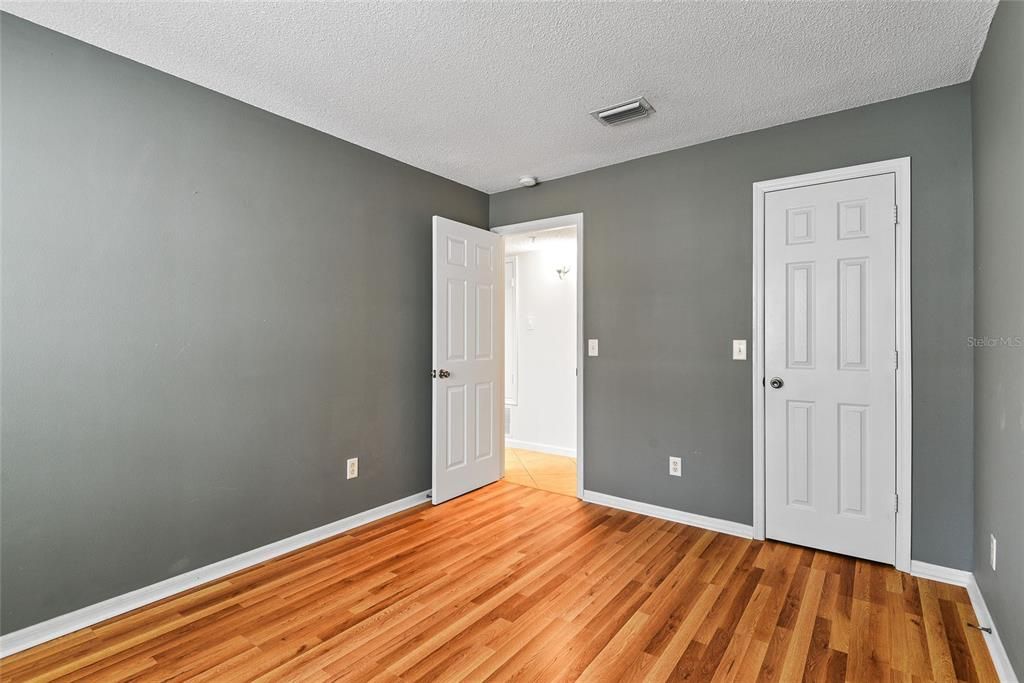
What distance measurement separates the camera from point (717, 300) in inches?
127

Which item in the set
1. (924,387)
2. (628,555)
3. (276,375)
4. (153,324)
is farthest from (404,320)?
(924,387)

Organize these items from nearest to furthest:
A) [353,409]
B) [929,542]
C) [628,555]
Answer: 1. [929,542]
2. [628,555]
3. [353,409]

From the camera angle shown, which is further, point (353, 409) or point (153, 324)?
point (353, 409)

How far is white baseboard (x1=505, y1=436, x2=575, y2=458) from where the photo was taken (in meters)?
5.29

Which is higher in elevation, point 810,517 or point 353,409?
point 353,409

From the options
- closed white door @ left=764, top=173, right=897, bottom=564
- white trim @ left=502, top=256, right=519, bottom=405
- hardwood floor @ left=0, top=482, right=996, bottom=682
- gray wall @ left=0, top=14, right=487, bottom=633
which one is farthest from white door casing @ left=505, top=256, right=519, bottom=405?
closed white door @ left=764, top=173, right=897, bottom=564

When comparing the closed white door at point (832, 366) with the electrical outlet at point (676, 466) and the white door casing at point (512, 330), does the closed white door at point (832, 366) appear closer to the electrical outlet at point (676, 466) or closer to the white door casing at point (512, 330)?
the electrical outlet at point (676, 466)

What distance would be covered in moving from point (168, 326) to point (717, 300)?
3.04m

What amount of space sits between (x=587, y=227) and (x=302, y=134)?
200 cm

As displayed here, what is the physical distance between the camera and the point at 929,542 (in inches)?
101

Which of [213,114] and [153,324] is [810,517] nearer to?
[153,324]

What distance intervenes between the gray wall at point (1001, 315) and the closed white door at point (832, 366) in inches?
14.7

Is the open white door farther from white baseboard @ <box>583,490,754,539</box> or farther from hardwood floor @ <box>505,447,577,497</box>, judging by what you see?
white baseboard @ <box>583,490,754,539</box>

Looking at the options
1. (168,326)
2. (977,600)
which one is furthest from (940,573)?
(168,326)
